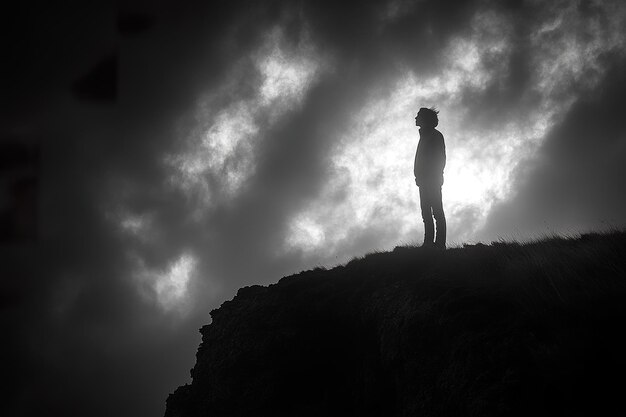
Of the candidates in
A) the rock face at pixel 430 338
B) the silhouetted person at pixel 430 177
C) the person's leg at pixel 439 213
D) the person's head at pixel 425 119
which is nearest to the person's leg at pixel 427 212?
the silhouetted person at pixel 430 177

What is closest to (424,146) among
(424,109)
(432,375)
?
(424,109)

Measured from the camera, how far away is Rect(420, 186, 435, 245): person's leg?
10836 mm

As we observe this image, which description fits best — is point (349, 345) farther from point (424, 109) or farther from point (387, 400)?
point (424, 109)

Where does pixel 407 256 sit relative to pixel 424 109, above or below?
below

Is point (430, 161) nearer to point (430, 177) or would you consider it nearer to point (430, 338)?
point (430, 177)

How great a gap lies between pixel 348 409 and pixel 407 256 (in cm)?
367

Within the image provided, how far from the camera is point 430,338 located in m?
5.84

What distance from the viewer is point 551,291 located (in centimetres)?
513

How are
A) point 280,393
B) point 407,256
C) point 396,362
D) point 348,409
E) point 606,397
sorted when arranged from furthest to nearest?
point 407,256
point 280,393
point 348,409
point 396,362
point 606,397

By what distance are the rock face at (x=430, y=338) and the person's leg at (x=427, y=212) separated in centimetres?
125

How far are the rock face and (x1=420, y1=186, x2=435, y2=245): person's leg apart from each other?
125 cm

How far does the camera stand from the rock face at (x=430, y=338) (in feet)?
12.5

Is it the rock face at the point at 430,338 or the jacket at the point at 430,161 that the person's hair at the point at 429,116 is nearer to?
the jacket at the point at 430,161

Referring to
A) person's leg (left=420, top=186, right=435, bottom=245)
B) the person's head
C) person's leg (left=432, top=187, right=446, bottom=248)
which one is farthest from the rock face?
the person's head
